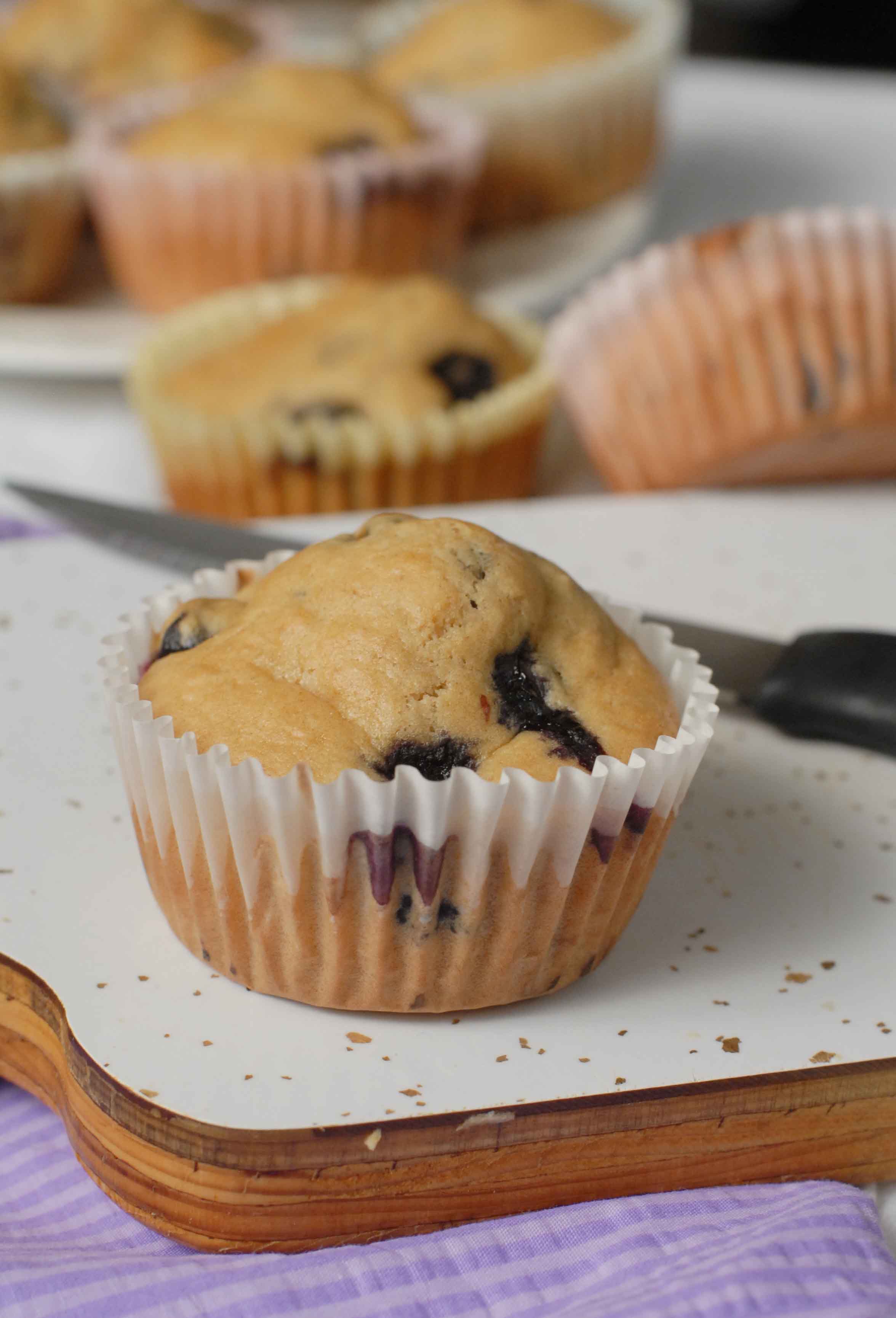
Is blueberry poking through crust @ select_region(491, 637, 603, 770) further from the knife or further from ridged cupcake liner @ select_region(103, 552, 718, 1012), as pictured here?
the knife

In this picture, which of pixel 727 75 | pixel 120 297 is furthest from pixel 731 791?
pixel 727 75

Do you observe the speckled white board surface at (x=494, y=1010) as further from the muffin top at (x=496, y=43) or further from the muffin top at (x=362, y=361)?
the muffin top at (x=496, y=43)

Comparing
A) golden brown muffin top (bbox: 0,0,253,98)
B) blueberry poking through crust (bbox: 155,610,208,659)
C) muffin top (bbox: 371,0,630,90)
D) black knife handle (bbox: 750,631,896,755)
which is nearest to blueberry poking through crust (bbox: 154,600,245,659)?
blueberry poking through crust (bbox: 155,610,208,659)

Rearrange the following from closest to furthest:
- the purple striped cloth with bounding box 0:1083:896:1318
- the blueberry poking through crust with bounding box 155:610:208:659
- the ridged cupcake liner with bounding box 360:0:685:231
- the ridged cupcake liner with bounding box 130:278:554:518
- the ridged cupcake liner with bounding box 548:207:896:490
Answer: the purple striped cloth with bounding box 0:1083:896:1318, the blueberry poking through crust with bounding box 155:610:208:659, the ridged cupcake liner with bounding box 548:207:896:490, the ridged cupcake liner with bounding box 130:278:554:518, the ridged cupcake liner with bounding box 360:0:685:231

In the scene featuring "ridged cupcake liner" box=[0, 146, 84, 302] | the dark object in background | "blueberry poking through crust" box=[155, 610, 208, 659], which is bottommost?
the dark object in background

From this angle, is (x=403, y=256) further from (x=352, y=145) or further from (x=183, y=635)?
(x=183, y=635)

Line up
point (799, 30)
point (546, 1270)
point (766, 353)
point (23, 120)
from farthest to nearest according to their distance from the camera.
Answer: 1. point (799, 30)
2. point (23, 120)
3. point (766, 353)
4. point (546, 1270)

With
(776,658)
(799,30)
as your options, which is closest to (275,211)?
(776,658)
